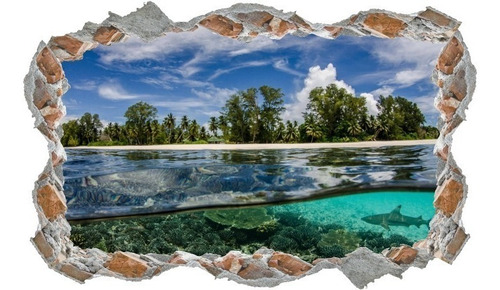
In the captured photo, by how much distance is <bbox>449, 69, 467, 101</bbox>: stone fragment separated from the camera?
9.96 feet

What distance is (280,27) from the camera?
3.12m

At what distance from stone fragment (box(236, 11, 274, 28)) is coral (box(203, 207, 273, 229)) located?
103 cm

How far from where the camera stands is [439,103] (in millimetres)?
3145

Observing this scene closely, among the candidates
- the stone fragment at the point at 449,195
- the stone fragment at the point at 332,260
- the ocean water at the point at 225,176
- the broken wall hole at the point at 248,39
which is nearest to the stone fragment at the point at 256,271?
the broken wall hole at the point at 248,39

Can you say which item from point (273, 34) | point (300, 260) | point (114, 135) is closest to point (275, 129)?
point (273, 34)

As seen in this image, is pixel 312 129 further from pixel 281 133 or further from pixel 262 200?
pixel 262 200

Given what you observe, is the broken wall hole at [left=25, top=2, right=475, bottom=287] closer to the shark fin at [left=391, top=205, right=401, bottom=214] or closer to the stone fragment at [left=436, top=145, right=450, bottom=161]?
the stone fragment at [left=436, top=145, right=450, bottom=161]

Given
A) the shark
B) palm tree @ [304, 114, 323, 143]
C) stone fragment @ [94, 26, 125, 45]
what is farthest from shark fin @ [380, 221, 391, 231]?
stone fragment @ [94, 26, 125, 45]

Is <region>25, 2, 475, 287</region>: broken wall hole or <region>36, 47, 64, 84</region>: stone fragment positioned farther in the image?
<region>36, 47, 64, 84</region>: stone fragment

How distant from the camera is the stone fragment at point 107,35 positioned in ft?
10.5

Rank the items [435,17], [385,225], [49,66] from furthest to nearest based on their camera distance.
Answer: [49,66], [385,225], [435,17]

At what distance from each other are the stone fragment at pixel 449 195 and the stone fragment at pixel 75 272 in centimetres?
206

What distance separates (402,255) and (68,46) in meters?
2.24

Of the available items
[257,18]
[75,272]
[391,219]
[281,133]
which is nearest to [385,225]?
[391,219]
